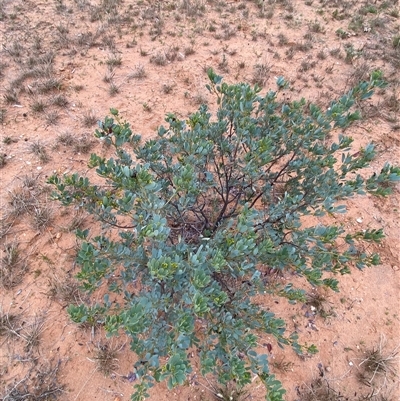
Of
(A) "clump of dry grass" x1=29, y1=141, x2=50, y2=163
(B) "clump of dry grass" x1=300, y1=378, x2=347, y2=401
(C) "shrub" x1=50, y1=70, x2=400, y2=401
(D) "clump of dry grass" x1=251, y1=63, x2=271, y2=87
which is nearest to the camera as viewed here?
(C) "shrub" x1=50, y1=70, x2=400, y2=401

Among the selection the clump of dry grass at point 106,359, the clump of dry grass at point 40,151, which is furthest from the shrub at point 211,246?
the clump of dry grass at point 40,151

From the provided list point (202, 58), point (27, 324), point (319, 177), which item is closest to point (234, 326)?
point (319, 177)

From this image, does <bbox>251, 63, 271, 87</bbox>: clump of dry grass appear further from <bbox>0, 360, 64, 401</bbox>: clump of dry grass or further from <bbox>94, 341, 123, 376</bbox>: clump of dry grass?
<bbox>0, 360, 64, 401</bbox>: clump of dry grass

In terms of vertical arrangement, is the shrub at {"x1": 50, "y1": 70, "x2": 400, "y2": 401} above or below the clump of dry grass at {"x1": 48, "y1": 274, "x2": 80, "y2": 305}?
above

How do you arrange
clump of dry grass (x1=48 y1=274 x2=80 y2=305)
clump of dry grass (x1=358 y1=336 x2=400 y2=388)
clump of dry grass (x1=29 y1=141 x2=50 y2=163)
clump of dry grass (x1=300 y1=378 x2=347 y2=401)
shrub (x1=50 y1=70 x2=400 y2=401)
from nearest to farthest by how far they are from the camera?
shrub (x1=50 y1=70 x2=400 y2=401)
clump of dry grass (x1=300 y1=378 x2=347 y2=401)
clump of dry grass (x1=358 y1=336 x2=400 y2=388)
clump of dry grass (x1=48 y1=274 x2=80 y2=305)
clump of dry grass (x1=29 y1=141 x2=50 y2=163)

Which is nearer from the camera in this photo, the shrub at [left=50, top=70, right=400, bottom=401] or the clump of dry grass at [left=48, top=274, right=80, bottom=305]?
the shrub at [left=50, top=70, right=400, bottom=401]

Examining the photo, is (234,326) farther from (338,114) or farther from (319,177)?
(338,114)

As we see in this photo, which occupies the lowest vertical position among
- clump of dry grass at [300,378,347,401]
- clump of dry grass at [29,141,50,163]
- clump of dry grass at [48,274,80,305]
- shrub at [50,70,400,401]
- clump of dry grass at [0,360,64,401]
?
clump of dry grass at [300,378,347,401]

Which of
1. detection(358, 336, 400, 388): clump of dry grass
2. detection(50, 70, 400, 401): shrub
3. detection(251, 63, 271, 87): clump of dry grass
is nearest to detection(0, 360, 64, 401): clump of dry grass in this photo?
detection(50, 70, 400, 401): shrub

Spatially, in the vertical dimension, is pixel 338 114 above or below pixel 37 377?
above

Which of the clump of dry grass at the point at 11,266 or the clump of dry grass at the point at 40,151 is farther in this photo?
the clump of dry grass at the point at 40,151

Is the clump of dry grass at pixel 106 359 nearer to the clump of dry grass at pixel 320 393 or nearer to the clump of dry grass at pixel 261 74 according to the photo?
the clump of dry grass at pixel 320 393
